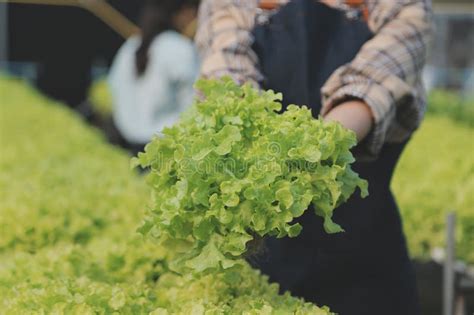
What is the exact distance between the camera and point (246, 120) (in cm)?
235

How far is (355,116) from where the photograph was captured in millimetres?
2650

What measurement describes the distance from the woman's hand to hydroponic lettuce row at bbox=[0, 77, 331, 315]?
554mm

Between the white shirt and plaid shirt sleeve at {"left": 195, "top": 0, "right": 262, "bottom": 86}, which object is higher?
the white shirt

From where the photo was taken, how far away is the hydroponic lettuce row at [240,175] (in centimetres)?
219

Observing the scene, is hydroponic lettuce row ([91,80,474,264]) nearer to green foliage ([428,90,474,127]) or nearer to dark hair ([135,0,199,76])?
dark hair ([135,0,199,76])

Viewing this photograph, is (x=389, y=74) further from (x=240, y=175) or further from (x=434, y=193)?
(x=434, y=193)

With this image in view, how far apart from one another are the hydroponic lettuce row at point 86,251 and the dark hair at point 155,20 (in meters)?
0.89

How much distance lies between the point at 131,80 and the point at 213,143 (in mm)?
5063

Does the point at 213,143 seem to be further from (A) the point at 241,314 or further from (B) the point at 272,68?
(B) the point at 272,68

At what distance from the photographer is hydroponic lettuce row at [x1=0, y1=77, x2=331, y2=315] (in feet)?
8.25

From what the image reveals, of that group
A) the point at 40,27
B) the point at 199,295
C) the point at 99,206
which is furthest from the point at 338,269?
the point at 40,27

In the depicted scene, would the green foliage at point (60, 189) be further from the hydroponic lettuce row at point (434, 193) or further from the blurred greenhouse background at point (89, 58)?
the blurred greenhouse background at point (89, 58)

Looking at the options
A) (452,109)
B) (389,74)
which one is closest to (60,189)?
(389,74)

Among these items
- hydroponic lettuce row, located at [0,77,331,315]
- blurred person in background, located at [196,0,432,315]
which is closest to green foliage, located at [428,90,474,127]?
hydroponic lettuce row, located at [0,77,331,315]
